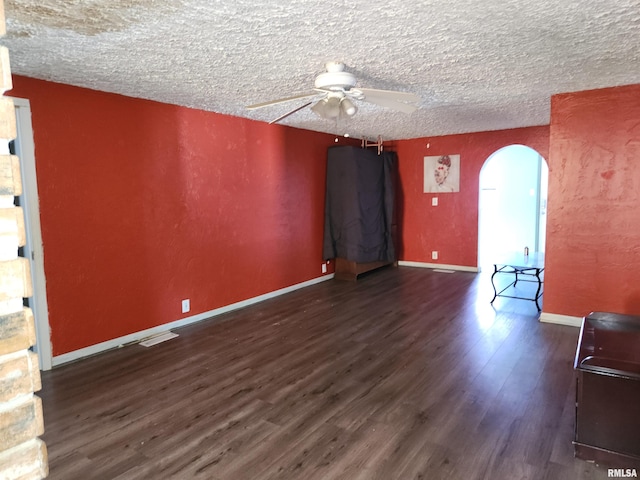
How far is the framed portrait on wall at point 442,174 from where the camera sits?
21.3ft

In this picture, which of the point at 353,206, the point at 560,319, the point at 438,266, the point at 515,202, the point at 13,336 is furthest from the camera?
the point at 515,202

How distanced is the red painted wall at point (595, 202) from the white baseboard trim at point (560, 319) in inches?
1.9

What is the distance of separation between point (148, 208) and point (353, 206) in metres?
2.95

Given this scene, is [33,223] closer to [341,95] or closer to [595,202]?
[341,95]

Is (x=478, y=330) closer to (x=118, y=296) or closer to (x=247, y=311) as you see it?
(x=247, y=311)

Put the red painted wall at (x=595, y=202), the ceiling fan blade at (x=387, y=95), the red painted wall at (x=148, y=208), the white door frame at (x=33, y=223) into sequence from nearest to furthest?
the ceiling fan blade at (x=387, y=95) → the white door frame at (x=33, y=223) → the red painted wall at (x=148, y=208) → the red painted wall at (x=595, y=202)

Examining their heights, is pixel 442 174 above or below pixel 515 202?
above

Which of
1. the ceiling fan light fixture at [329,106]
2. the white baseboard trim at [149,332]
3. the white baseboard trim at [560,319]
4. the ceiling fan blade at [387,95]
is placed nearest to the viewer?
the ceiling fan blade at [387,95]

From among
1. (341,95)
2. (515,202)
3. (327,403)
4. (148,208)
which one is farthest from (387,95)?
(515,202)

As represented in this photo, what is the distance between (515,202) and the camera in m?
7.60

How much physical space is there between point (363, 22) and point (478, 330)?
9.67 feet

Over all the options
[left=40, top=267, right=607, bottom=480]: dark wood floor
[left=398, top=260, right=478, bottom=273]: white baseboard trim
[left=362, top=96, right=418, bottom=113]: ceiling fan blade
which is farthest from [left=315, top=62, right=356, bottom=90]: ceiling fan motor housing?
[left=398, top=260, right=478, bottom=273]: white baseboard trim

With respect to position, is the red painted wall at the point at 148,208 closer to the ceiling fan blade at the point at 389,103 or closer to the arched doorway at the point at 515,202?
the ceiling fan blade at the point at 389,103

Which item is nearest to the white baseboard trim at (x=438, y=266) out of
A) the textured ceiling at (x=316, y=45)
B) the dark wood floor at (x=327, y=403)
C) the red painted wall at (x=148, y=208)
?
the dark wood floor at (x=327, y=403)
